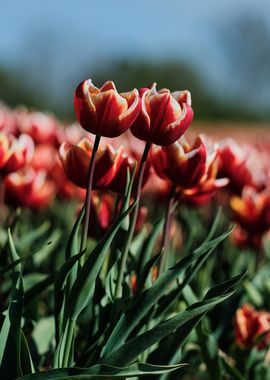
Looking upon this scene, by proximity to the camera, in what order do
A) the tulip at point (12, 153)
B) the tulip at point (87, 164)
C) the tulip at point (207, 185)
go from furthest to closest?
the tulip at point (12, 153)
the tulip at point (207, 185)
the tulip at point (87, 164)

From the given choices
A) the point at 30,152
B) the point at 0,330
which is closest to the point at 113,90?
the point at 0,330

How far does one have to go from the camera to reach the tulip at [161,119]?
1.19m

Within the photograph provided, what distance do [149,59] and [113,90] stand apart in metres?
38.7

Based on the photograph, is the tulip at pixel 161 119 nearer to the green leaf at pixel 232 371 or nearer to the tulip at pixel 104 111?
the tulip at pixel 104 111

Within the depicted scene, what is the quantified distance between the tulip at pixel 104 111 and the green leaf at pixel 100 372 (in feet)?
1.16

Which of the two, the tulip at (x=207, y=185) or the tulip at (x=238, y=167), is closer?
the tulip at (x=207, y=185)

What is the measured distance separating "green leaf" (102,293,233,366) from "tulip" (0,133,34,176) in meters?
0.62

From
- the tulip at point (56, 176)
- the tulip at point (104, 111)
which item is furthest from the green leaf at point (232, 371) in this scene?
the tulip at point (56, 176)

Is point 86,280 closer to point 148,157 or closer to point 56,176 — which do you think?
point 148,157

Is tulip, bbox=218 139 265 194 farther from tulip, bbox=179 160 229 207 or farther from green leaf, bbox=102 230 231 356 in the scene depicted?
green leaf, bbox=102 230 231 356

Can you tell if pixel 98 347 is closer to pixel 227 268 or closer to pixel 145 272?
pixel 145 272

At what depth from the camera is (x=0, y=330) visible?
3.94ft

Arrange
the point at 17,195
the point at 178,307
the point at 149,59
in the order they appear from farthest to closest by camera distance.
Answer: the point at 149,59 → the point at 17,195 → the point at 178,307

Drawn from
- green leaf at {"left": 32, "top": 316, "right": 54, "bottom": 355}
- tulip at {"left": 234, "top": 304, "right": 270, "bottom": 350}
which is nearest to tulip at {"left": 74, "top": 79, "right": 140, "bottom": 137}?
green leaf at {"left": 32, "top": 316, "right": 54, "bottom": 355}
